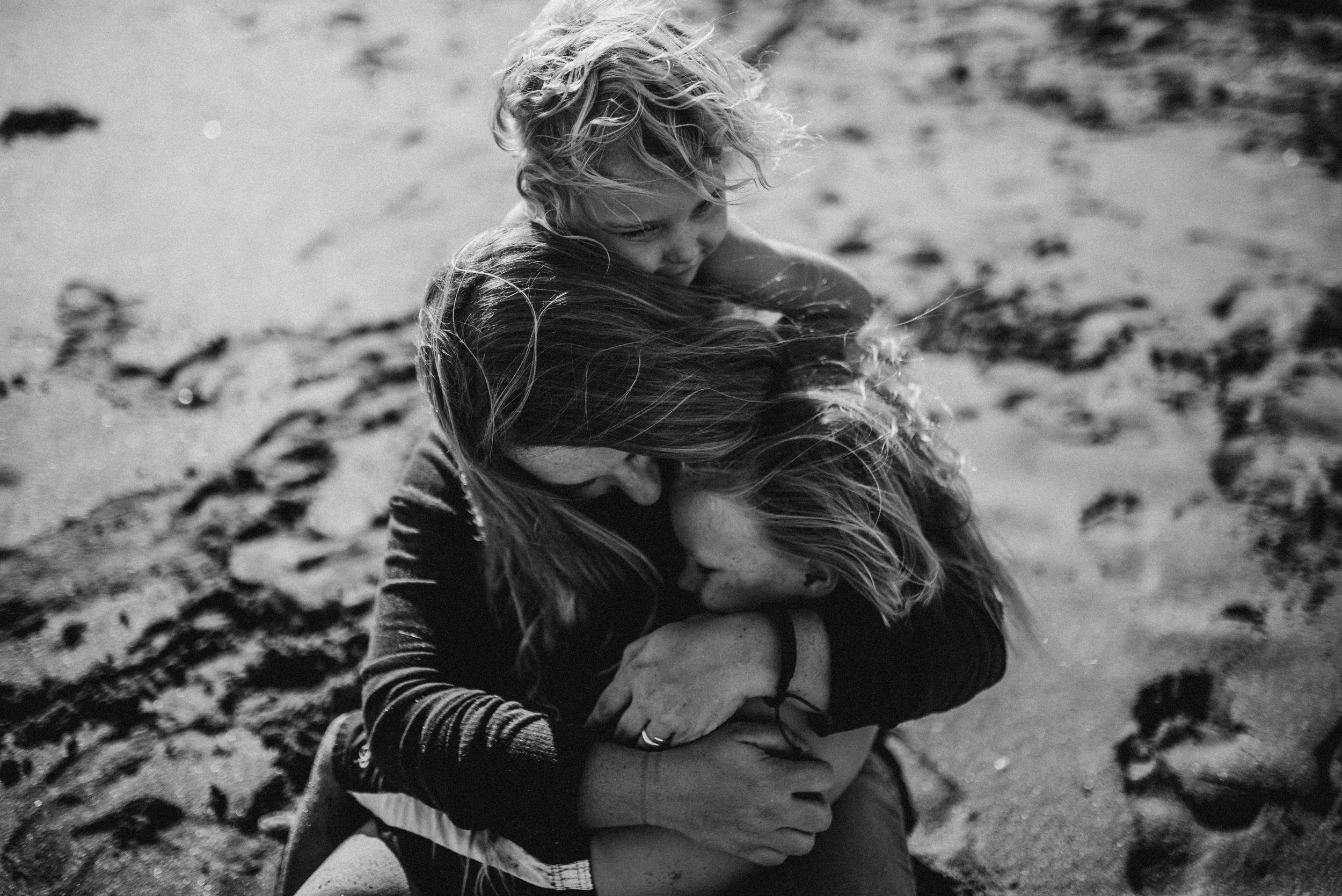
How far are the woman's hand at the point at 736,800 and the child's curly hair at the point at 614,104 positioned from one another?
97cm

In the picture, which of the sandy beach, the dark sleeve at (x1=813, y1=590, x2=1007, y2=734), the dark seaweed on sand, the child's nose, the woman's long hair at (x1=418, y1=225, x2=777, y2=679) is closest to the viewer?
the woman's long hair at (x1=418, y1=225, x2=777, y2=679)

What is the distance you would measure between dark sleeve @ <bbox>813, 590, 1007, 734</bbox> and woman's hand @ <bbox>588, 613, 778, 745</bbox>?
0.13 metres

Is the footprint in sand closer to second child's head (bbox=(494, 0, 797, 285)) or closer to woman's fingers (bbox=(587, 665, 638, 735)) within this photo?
woman's fingers (bbox=(587, 665, 638, 735))

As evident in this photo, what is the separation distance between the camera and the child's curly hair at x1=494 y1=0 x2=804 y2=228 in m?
1.69

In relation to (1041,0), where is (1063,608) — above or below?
below

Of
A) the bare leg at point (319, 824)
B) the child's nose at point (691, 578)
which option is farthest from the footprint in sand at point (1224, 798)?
the bare leg at point (319, 824)

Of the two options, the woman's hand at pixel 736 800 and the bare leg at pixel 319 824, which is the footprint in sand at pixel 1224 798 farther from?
the bare leg at pixel 319 824

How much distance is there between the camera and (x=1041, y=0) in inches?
185

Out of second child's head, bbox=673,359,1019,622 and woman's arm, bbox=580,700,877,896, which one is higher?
second child's head, bbox=673,359,1019,622

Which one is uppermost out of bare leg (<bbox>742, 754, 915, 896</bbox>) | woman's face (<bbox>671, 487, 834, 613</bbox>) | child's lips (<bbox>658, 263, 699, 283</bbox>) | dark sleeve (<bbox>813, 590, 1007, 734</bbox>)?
child's lips (<bbox>658, 263, 699, 283</bbox>)

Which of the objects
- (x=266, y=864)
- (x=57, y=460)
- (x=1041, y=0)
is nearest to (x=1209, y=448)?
(x=266, y=864)

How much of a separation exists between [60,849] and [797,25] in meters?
4.48

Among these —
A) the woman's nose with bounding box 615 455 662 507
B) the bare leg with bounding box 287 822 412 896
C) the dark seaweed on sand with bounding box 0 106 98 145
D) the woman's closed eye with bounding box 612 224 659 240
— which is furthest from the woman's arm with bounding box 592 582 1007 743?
the dark seaweed on sand with bounding box 0 106 98 145

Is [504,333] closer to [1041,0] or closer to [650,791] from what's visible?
[650,791]
